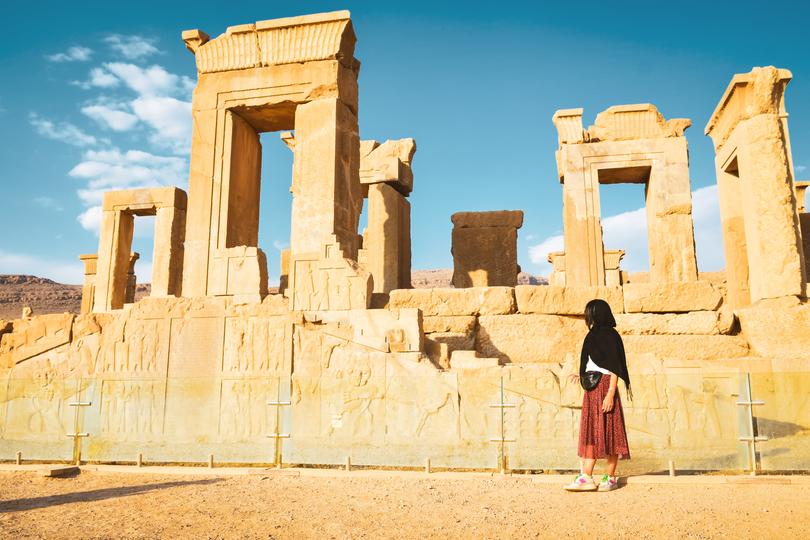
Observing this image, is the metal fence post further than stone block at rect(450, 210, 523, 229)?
No

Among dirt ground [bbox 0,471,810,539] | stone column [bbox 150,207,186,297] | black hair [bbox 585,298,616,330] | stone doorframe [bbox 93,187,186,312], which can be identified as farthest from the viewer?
stone doorframe [bbox 93,187,186,312]

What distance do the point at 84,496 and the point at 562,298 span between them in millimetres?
5667

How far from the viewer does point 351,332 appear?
703cm

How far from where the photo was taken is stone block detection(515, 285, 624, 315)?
788 cm

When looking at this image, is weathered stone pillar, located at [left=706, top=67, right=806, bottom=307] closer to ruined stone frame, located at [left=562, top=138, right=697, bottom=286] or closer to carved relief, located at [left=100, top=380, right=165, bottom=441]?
ruined stone frame, located at [left=562, top=138, right=697, bottom=286]

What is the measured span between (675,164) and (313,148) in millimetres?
7044

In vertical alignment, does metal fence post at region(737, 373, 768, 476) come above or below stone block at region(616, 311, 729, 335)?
below

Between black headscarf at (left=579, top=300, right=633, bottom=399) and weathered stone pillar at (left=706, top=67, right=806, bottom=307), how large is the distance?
501cm

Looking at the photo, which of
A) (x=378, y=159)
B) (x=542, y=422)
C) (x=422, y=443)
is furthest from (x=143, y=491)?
(x=378, y=159)

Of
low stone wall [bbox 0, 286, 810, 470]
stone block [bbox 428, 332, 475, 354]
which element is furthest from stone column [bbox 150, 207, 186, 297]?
stone block [bbox 428, 332, 475, 354]

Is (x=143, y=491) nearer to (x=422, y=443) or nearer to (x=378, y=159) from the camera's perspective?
(x=422, y=443)

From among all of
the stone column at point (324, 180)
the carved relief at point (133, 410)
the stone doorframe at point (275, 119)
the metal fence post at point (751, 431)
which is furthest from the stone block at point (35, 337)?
the metal fence post at point (751, 431)

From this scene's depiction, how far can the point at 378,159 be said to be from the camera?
14.1 metres

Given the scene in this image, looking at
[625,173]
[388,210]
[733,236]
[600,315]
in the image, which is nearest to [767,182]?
[733,236]
